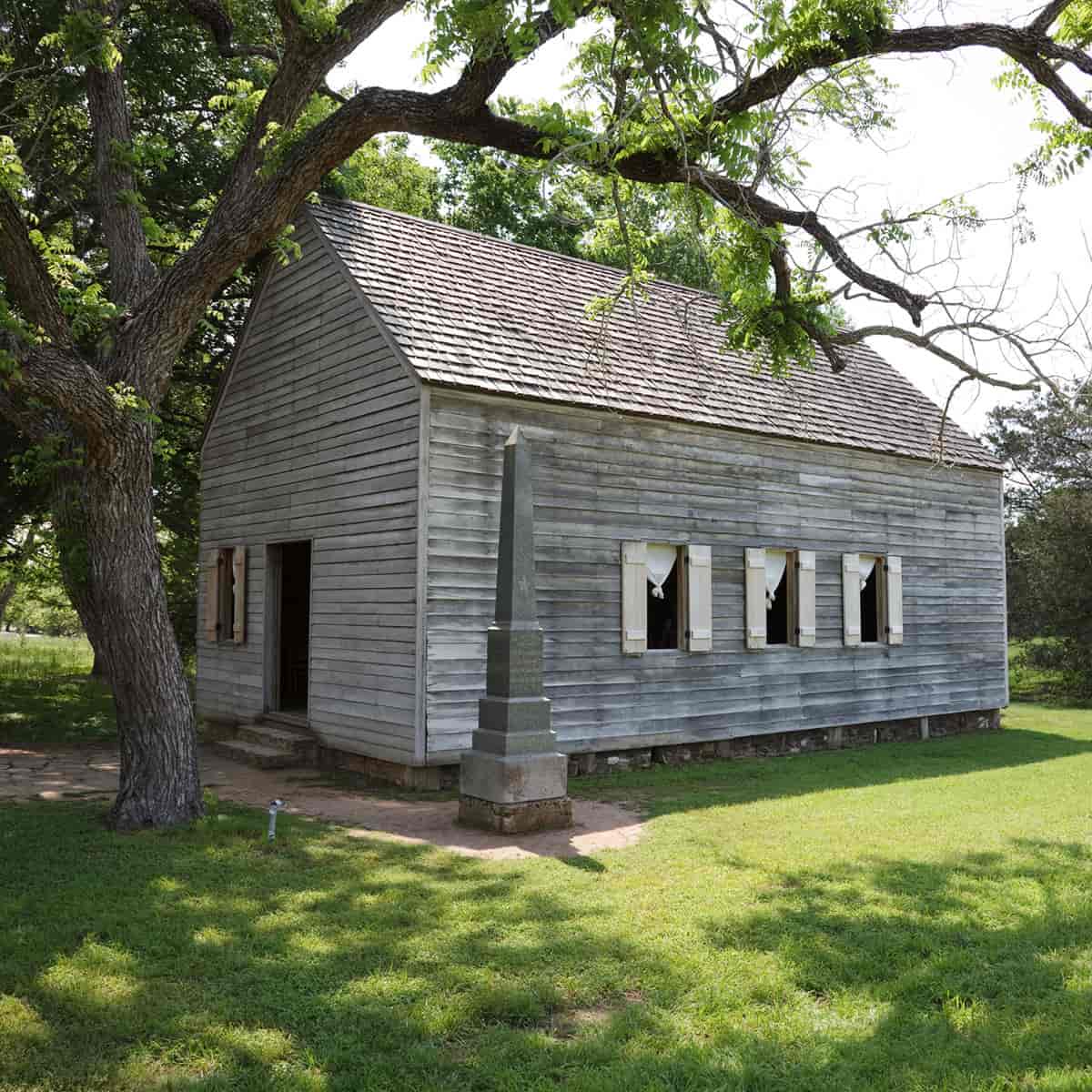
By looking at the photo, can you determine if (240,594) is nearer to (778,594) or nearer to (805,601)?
(778,594)

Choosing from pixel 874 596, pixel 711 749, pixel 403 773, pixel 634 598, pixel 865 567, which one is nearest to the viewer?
pixel 403 773

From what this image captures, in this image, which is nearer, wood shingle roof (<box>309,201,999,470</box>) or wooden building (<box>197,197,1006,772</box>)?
wooden building (<box>197,197,1006,772</box>)

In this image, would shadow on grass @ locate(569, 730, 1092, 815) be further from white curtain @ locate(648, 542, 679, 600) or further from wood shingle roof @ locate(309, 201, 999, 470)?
wood shingle roof @ locate(309, 201, 999, 470)

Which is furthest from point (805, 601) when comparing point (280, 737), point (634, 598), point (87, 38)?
point (87, 38)

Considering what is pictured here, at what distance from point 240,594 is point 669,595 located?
19.7ft

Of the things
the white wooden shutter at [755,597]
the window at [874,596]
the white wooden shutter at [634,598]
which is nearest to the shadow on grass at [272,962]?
the white wooden shutter at [634,598]

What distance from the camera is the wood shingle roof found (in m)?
11.4

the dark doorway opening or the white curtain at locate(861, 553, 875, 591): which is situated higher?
the white curtain at locate(861, 553, 875, 591)

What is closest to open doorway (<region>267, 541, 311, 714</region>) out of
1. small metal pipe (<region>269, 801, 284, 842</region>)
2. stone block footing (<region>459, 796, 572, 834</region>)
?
stone block footing (<region>459, 796, 572, 834</region>)

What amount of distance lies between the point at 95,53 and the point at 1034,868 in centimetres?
967

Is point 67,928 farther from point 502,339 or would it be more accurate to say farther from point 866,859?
point 502,339

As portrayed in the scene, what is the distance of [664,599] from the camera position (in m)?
12.9

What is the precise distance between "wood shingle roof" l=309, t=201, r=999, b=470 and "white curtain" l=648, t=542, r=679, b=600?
5.55 feet

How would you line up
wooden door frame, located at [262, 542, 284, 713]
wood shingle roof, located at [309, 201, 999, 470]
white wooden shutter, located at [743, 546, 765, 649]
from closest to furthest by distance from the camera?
wood shingle roof, located at [309, 201, 999, 470]
white wooden shutter, located at [743, 546, 765, 649]
wooden door frame, located at [262, 542, 284, 713]
